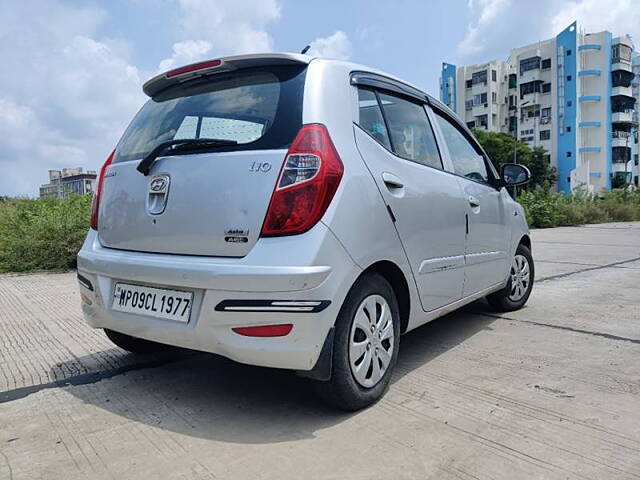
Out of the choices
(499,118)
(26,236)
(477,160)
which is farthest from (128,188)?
(499,118)

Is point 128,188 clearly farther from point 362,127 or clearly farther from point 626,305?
point 626,305

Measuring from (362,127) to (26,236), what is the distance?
7.31 metres

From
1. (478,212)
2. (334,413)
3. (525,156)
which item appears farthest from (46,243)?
(525,156)

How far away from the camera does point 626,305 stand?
196 inches

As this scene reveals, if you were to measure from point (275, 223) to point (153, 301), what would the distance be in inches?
29.1

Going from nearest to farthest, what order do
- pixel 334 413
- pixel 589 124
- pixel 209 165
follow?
pixel 209 165
pixel 334 413
pixel 589 124

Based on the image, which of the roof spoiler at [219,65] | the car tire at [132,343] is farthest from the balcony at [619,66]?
the car tire at [132,343]

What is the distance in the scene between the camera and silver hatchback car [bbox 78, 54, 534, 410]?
87.2 inches

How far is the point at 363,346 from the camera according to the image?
2525mm

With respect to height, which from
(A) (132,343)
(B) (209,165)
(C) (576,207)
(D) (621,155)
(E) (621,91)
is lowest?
(A) (132,343)

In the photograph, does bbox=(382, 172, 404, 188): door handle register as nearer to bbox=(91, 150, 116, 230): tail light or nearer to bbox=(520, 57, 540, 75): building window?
bbox=(91, 150, 116, 230): tail light

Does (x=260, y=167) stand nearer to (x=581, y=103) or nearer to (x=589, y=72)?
(x=589, y=72)

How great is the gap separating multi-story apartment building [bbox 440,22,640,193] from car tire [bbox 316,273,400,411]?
60458 mm

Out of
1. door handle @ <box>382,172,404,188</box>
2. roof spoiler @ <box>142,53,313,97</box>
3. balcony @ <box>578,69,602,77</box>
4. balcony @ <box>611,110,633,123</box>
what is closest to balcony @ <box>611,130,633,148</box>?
balcony @ <box>611,110,633,123</box>
